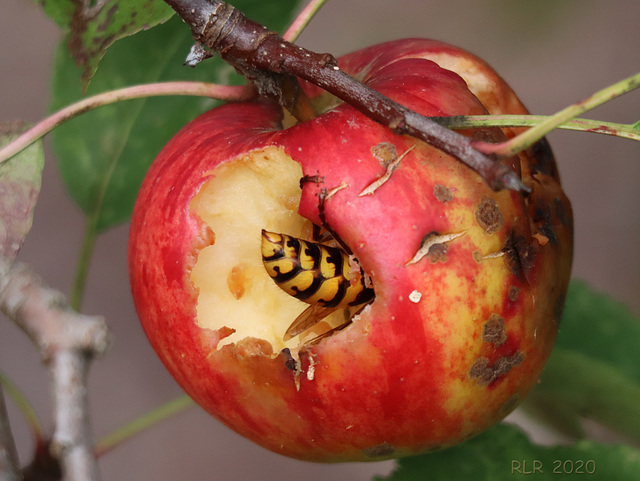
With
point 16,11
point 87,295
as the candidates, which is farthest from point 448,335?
point 16,11

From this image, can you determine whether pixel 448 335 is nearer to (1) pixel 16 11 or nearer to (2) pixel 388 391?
(2) pixel 388 391

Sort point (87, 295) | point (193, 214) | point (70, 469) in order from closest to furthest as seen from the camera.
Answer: point (70, 469), point (193, 214), point (87, 295)

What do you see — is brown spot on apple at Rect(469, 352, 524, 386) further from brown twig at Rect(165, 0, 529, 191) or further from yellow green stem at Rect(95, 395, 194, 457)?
yellow green stem at Rect(95, 395, 194, 457)

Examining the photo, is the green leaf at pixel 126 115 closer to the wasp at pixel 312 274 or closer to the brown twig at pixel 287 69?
the brown twig at pixel 287 69

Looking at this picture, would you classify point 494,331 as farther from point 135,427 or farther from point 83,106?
point 135,427

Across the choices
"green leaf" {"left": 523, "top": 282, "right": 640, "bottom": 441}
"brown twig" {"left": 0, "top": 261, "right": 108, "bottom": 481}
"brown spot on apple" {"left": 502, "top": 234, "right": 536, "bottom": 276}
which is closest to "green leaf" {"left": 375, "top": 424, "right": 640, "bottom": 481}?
"green leaf" {"left": 523, "top": 282, "right": 640, "bottom": 441}

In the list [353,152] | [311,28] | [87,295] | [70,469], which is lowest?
[87,295]
